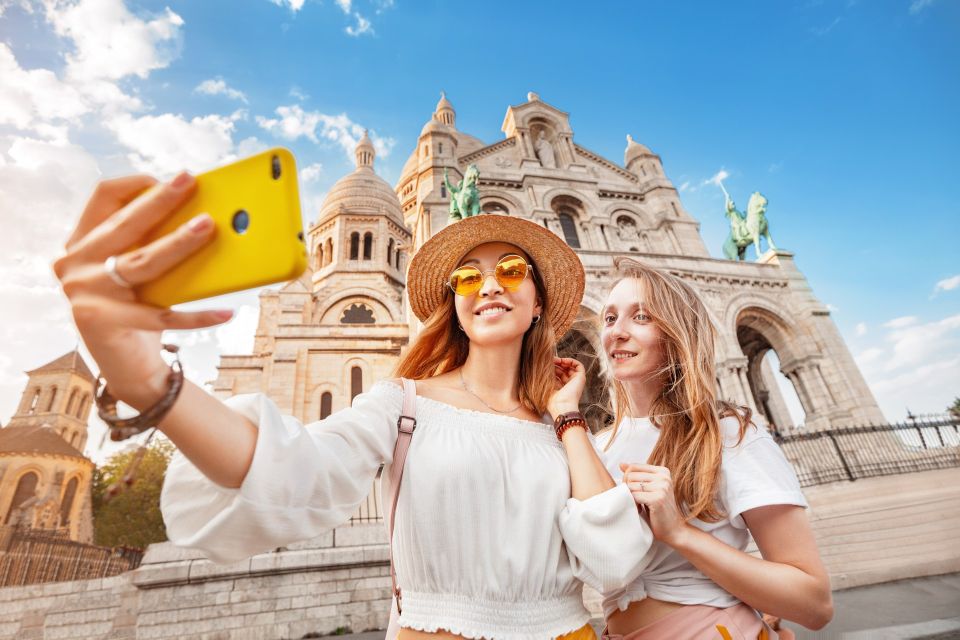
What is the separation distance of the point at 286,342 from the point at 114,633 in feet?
37.1

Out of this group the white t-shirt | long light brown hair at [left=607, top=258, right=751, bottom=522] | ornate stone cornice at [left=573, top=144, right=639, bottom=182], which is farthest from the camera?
ornate stone cornice at [left=573, top=144, right=639, bottom=182]

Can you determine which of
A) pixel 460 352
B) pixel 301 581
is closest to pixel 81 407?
pixel 301 581

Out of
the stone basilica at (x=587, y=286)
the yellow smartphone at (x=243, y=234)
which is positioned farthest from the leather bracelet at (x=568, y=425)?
the stone basilica at (x=587, y=286)

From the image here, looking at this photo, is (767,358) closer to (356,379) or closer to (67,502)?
(356,379)

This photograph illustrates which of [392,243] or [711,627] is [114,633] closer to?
[711,627]

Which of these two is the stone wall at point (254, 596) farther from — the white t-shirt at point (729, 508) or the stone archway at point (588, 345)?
the stone archway at point (588, 345)

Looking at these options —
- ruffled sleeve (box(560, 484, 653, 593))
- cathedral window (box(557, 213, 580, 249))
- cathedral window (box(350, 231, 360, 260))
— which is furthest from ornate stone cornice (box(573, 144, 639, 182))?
ruffled sleeve (box(560, 484, 653, 593))

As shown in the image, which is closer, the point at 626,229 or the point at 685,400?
the point at 685,400

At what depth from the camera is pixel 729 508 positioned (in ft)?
5.13

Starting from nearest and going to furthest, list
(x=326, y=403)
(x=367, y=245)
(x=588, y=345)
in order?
(x=588, y=345), (x=326, y=403), (x=367, y=245)

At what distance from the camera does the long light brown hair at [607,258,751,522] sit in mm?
1598

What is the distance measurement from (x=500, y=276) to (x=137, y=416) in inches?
52.6

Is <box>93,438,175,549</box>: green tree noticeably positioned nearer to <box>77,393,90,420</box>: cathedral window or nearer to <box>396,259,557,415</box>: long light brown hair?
<box>77,393,90,420</box>: cathedral window

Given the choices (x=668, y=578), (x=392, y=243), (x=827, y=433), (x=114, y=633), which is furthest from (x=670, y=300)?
(x=392, y=243)
